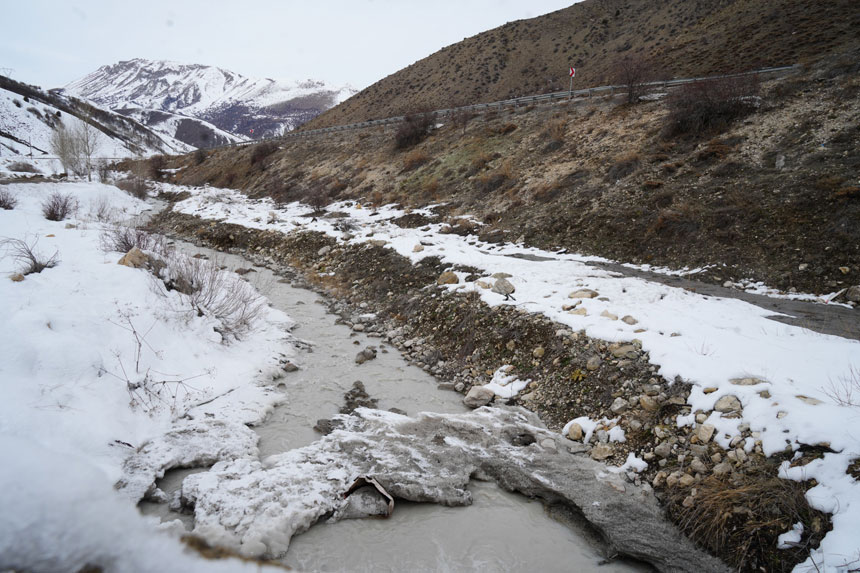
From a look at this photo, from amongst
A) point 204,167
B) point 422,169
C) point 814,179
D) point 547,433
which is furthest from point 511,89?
point 547,433

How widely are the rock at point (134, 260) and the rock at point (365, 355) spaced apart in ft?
16.8

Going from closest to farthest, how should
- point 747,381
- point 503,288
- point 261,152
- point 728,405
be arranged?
point 728,405, point 747,381, point 503,288, point 261,152

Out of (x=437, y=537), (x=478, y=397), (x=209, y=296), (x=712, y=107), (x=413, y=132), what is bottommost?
(x=437, y=537)

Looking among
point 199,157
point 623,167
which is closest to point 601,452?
point 623,167

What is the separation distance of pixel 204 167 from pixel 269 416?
1696 inches

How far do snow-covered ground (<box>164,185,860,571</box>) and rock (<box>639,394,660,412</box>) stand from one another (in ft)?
1.21

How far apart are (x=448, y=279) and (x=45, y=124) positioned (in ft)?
309

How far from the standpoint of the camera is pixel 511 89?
142ft

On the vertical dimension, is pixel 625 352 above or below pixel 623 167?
below

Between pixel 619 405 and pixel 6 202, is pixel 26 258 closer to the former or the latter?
pixel 6 202

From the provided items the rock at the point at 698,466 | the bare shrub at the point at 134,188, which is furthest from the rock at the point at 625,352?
the bare shrub at the point at 134,188

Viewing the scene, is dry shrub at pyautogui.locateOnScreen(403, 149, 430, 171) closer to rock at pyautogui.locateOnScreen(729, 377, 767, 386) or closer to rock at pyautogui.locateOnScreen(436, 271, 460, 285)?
rock at pyautogui.locateOnScreen(436, 271, 460, 285)

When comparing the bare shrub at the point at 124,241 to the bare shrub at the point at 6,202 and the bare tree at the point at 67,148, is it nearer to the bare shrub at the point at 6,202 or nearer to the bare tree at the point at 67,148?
the bare shrub at the point at 6,202

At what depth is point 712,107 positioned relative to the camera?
15109 mm
